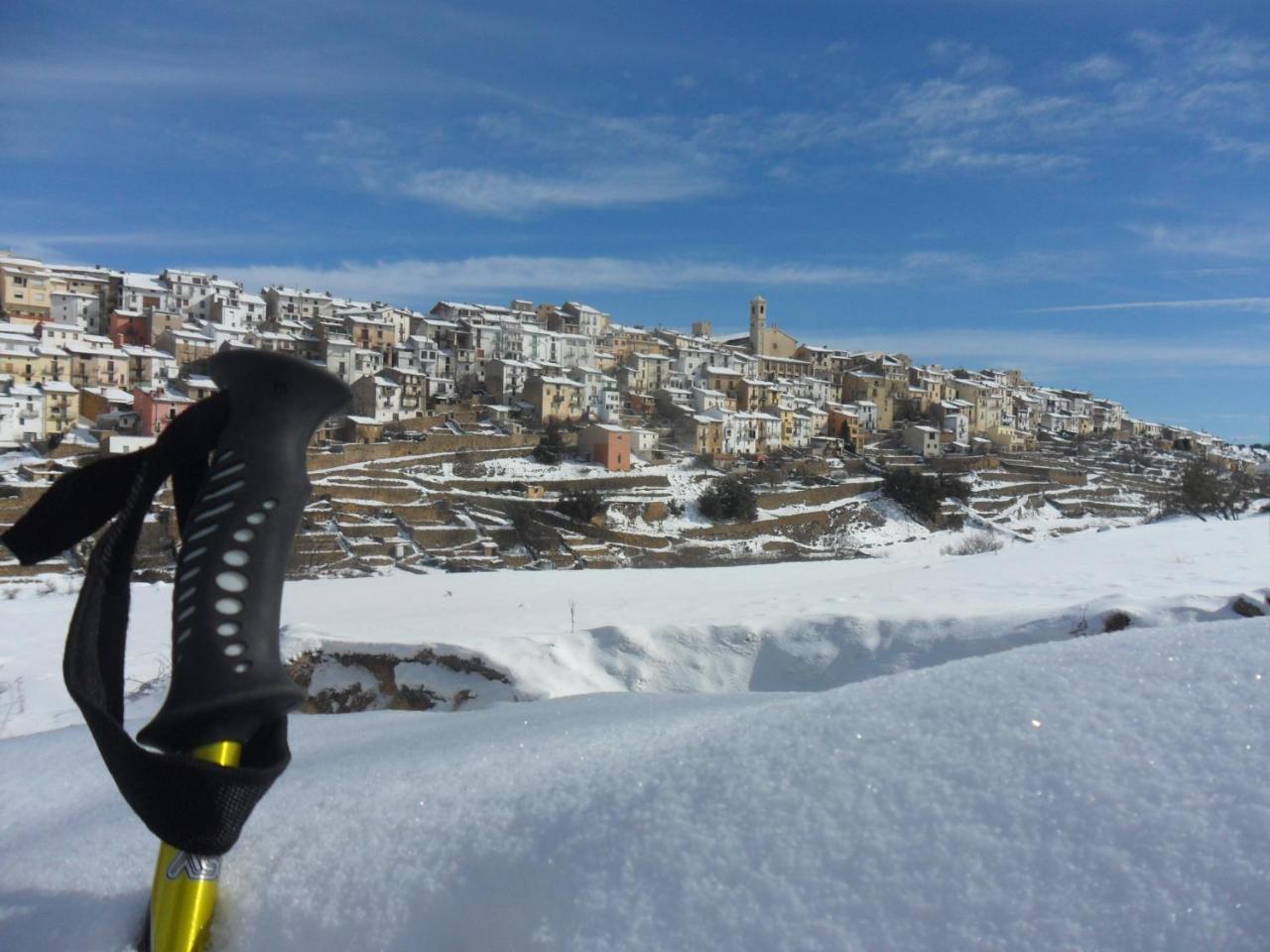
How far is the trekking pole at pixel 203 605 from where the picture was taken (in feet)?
2.29

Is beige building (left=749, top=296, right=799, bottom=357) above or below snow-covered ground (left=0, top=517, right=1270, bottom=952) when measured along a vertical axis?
above

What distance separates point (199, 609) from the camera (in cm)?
76

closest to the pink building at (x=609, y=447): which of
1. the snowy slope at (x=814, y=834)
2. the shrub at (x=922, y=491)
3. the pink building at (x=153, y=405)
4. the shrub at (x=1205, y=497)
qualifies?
the shrub at (x=922, y=491)

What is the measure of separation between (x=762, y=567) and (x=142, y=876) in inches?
224

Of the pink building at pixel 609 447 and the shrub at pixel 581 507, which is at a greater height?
the pink building at pixel 609 447

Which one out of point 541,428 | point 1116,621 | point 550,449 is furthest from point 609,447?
point 1116,621

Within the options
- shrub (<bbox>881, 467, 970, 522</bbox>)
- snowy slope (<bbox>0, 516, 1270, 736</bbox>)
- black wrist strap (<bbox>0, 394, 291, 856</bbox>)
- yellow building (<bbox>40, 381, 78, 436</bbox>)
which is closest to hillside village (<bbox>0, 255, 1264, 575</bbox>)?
yellow building (<bbox>40, 381, 78, 436</bbox>)

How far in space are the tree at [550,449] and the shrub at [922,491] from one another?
11435 millimetres

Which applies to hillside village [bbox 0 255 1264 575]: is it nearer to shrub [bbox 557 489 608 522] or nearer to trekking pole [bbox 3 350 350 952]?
shrub [bbox 557 489 608 522]

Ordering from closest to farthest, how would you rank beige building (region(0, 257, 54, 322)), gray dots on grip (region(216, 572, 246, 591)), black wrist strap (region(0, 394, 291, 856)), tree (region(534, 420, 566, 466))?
1. black wrist strap (region(0, 394, 291, 856))
2. gray dots on grip (region(216, 572, 246, 591))
3. tree (region(534, 420, 566, 466))
4. beige building (region(0, 257, 54, 322))

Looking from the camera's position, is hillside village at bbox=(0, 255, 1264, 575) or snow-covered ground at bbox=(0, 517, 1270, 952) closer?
snow-covered ground at bbox=(0, 517, 1270, 952)

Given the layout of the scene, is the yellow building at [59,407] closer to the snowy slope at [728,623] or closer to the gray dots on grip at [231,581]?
the snowy slope at [728,623]

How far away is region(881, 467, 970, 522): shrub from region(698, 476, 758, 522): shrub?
519 centimetres

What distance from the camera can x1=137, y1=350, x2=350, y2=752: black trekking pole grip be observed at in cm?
73
